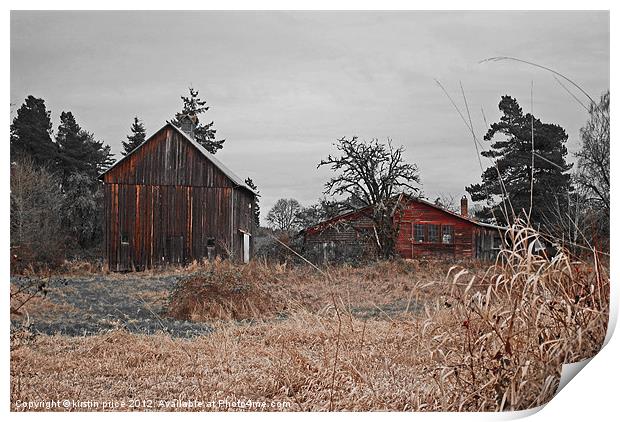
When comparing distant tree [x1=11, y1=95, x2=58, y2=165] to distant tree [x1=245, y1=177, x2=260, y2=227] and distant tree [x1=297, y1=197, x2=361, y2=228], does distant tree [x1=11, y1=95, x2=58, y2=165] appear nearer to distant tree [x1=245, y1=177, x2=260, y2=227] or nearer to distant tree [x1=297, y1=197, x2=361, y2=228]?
distant tree [x1=245, y1=177, x2=260, y2=227]

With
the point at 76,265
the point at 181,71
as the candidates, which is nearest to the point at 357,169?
the point at 181,71

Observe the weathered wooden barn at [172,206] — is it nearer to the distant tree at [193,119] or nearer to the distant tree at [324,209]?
the distant tree at [193,119]

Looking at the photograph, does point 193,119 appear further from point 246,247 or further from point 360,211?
point 360,211

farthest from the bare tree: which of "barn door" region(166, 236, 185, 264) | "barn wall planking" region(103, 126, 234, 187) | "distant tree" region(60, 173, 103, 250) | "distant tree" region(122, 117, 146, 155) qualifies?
"distant tree" region(60, 173, 103, 250)

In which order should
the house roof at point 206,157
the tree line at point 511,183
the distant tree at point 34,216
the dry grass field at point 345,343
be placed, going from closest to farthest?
the dry grass field at point 345,343 → the distant tree at point 34,216 → the tree line at point 511,183 → the house roof at point 206,157

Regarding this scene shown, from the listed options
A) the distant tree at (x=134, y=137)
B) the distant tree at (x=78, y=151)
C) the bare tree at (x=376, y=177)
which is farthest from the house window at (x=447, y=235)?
the distant tree at (x=78, y=151)

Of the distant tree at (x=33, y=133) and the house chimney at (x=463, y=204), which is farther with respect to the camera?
the house chimney at (x=463, y=204)
